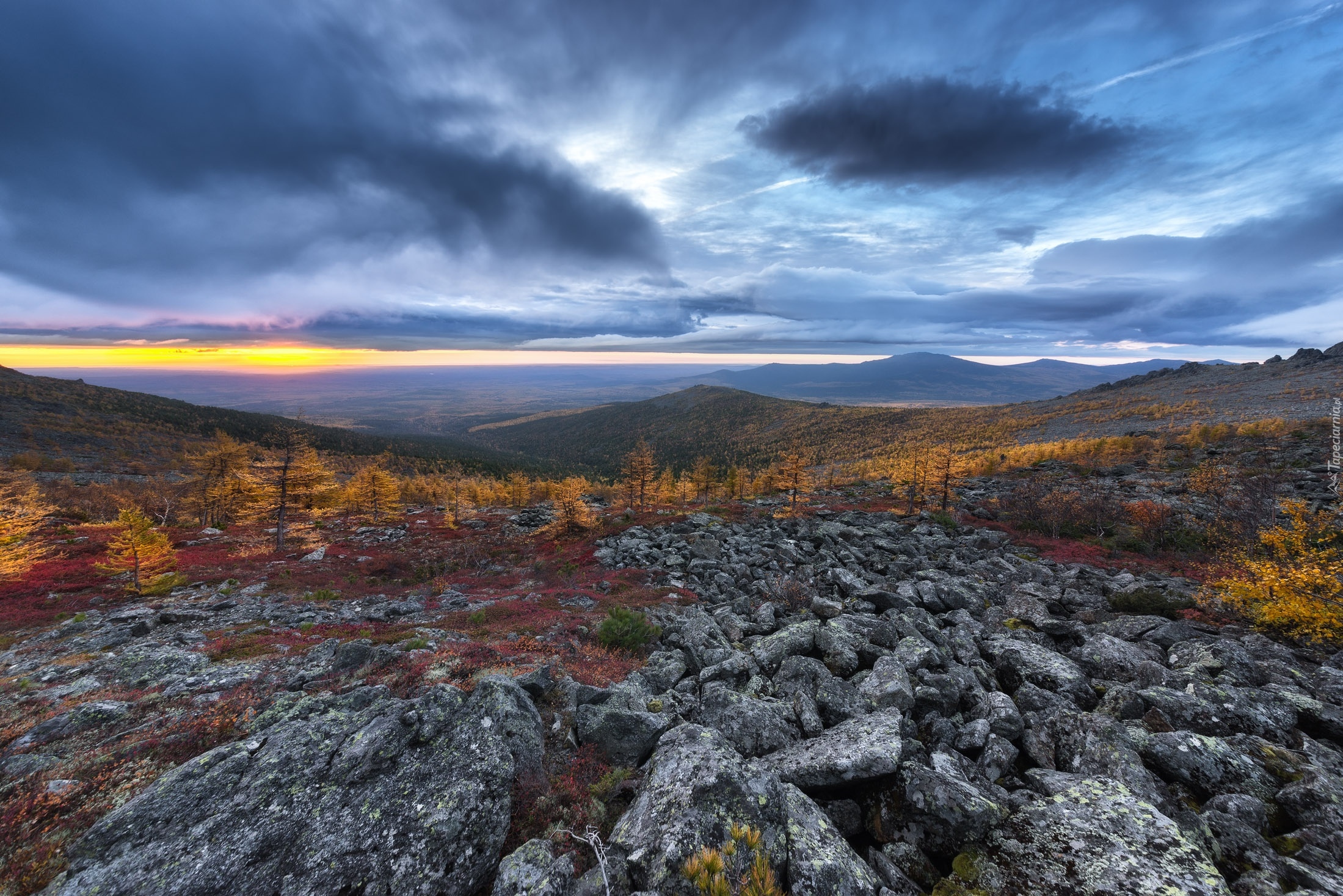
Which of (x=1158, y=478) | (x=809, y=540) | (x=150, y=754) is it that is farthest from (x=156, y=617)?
(x=1158, y=478)

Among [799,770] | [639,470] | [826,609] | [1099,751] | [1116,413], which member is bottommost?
[639,470]

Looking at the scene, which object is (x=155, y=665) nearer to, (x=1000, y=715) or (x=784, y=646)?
(x=784, y=646)

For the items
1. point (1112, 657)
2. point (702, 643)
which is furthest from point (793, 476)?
point (1112, 657)

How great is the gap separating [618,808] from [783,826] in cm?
281

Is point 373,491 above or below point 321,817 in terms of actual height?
below

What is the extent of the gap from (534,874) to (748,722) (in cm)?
502

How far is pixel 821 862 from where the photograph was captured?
5.55 meters

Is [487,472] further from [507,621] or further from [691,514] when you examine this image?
[507,621]

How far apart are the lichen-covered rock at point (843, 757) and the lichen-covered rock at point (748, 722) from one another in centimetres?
40

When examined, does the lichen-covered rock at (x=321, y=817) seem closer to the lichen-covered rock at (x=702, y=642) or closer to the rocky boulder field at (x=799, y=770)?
the rocky boulder field at (x=799, y=770)

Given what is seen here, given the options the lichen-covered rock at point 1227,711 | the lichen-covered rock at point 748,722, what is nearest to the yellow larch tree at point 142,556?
the lichen-covered rock at point 748,722

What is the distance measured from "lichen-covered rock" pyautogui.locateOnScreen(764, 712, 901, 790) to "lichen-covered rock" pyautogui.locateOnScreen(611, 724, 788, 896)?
1228 millimetres

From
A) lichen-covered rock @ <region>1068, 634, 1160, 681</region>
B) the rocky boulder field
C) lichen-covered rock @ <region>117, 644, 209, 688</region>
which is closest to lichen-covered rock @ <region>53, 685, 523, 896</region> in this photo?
the rocky boulder field

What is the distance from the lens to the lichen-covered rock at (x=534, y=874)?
206 inches
